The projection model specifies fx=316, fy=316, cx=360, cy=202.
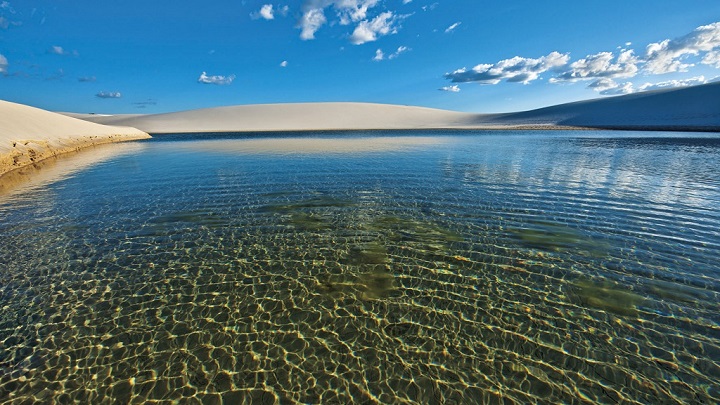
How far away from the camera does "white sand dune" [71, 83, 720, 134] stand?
77.6 metres

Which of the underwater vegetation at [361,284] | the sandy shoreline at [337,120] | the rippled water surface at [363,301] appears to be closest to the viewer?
the rippled water surface at [363,301]

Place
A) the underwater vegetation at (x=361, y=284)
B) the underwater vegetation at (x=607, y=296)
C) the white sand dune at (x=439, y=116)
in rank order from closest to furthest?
the underwater vegetation at (x=607, y=296)
the underwater vegetation at (x=361, y=284)
the white sand dune at (x=439, y=116)

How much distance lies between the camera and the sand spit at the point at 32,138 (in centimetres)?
2253

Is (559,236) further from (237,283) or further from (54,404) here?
(54,404)

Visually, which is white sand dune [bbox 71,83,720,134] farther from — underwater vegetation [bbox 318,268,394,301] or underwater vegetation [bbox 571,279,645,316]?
underwater vegetation [bbox 318,268,394,301]

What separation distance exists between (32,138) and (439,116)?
119827 mm

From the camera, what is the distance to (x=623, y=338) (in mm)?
5125

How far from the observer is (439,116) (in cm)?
12731

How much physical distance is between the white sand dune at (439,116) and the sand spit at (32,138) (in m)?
54.8

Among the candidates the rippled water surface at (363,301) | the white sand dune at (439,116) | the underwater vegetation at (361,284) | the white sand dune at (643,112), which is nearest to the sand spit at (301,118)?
the white sand dune at (439,116)

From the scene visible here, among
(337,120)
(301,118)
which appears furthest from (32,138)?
(301,118)

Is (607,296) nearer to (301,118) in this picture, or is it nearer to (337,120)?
(337,120)

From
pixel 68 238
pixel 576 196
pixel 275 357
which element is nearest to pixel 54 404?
pixel 275 357

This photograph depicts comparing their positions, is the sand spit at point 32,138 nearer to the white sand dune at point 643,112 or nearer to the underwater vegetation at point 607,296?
the underwater vegetation at point 607,296
